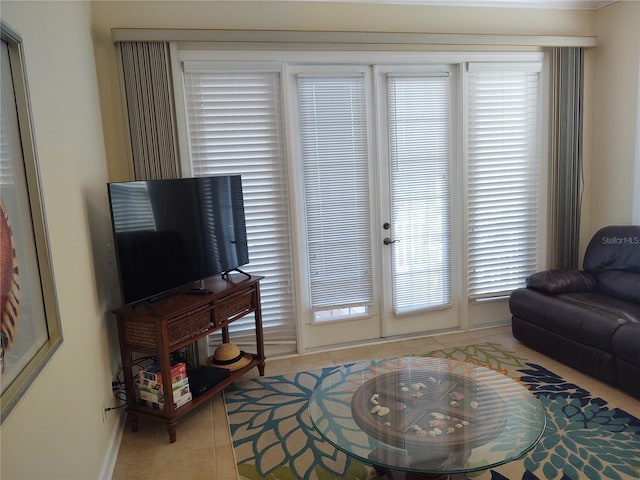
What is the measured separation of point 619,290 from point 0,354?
399 cm

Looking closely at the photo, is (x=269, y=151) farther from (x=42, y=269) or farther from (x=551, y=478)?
(x=551, y=478)

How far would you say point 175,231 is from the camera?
2.93 metres

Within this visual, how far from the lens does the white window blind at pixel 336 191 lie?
12.3 feet

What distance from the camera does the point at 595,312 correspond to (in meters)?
3.26

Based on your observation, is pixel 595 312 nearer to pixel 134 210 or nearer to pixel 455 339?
pixel 455 339

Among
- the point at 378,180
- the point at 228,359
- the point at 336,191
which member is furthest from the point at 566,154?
the point at 228,359

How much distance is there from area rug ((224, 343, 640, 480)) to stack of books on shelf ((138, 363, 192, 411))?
14.7 inches

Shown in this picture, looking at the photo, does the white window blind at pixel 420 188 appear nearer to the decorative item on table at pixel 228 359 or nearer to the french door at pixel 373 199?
A: the french door at pixel 373 199

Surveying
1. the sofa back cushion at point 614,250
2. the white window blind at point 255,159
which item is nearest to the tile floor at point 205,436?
the white window blind at point 255,159

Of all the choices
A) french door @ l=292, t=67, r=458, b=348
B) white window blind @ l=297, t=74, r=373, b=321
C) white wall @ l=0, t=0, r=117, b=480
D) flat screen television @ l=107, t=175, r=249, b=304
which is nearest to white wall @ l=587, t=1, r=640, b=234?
french door @ l=292, t=67, r=458, b=348

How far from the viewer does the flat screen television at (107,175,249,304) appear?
263 cm

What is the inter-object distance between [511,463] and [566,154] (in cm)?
290

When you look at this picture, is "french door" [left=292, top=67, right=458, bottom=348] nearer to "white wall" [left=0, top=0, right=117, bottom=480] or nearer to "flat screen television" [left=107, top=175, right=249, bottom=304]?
"flat screen television" [left=107, top=175, right=249, bottom=304]

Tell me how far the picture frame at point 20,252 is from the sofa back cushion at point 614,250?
157 inches
